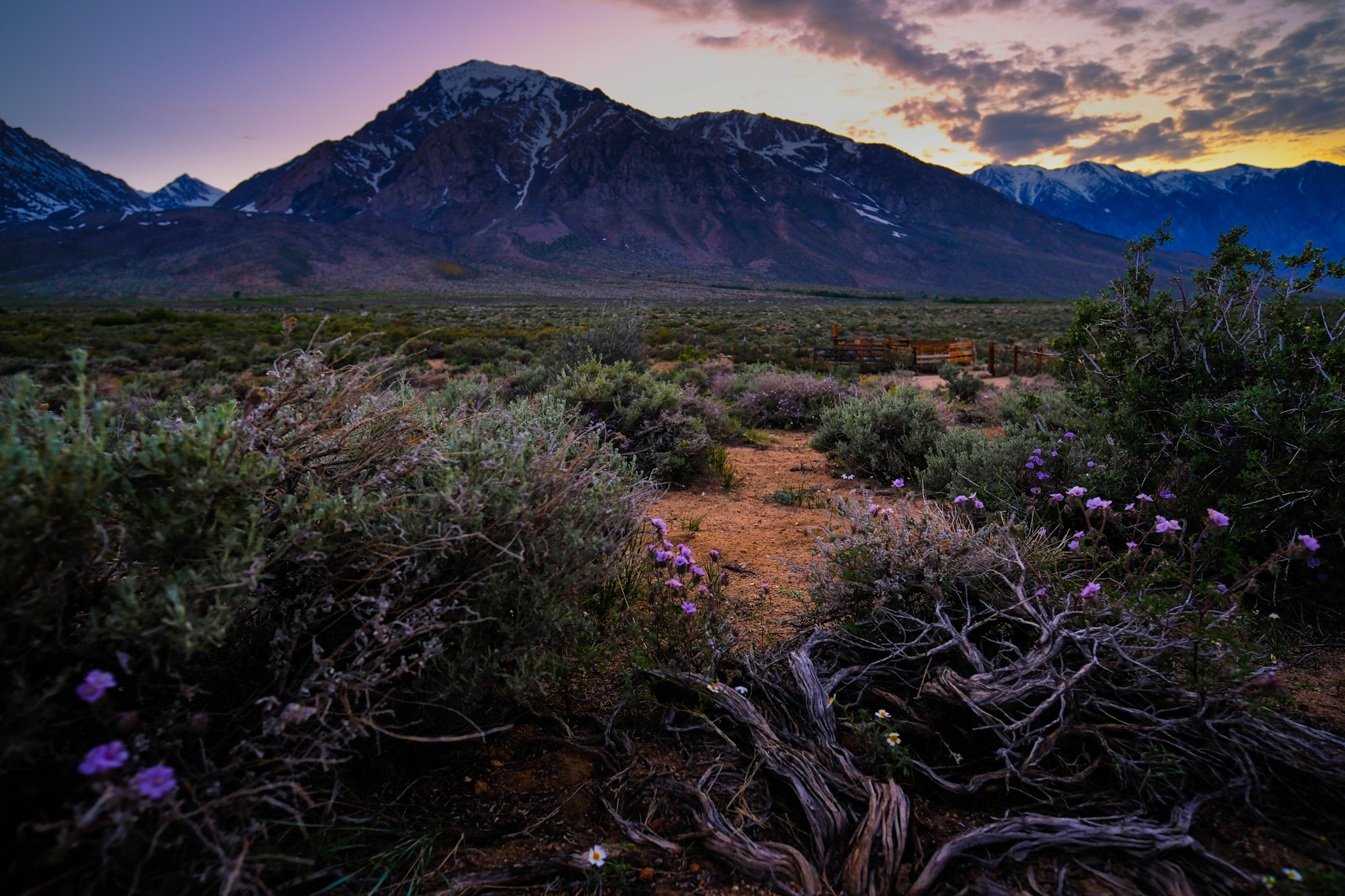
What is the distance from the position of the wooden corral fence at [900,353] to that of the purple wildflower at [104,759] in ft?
55.5

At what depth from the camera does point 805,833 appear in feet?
6.35

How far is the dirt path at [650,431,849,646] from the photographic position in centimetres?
333

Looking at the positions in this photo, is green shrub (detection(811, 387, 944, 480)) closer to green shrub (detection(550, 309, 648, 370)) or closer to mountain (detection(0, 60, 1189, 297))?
green shrub (detection(550, 309, 648, 370))

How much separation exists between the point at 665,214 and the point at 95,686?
175653 millimetres

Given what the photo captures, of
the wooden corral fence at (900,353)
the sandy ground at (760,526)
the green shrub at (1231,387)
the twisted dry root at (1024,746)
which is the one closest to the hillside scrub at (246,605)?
the twisted dry root at (1024,746)

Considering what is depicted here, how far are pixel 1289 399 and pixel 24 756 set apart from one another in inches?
198

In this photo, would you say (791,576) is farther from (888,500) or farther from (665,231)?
(665,231)

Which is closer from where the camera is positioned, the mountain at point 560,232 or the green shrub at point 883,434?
the green shrub at point 883,434

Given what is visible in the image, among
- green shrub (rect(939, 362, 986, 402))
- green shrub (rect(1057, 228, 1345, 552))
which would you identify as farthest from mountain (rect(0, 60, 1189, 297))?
green shrub (rect(1057, 228, 1345, 552))

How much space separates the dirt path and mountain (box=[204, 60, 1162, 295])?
136 m

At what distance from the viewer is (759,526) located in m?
4.84

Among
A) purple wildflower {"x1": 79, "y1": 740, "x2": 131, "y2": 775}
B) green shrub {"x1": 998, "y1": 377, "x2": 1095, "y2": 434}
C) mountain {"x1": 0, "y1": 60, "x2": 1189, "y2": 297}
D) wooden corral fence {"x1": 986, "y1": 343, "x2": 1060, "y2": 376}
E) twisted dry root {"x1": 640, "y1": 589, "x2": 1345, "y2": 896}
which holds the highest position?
mountain {"x1": 0, "y1": 60, "x2": 1189, "y2": 297}

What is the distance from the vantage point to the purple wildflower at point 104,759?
3.84 feet

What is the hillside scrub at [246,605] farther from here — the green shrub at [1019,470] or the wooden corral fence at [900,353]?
the wooden corral fence at [900,353]
